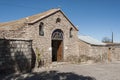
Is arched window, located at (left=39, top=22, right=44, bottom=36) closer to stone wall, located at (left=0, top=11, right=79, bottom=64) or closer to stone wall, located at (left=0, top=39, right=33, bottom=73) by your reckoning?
stone wall, located at (left=0, top=11, right=79, bottom=64)

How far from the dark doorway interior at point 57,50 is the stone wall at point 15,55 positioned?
6.88 meters

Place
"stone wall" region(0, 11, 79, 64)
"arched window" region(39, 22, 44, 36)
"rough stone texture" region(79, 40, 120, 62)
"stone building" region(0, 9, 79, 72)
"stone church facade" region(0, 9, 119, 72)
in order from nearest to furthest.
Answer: "stone church facade" region(0, 9, 119, 72)
"stone building" region(0, 9, 79, 72)
"stone wall" region(0, 11, 79, 64)
"arched window" region(39, 22, 44, 36)
"rough stone texture" region(79, 40, 120, 62)

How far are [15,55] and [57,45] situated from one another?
8.57 m

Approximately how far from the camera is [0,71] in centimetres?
1425

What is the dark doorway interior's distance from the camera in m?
23.0

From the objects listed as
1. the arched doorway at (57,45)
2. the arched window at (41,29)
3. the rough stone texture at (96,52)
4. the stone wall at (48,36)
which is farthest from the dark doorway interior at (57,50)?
the rough stone texture at (96,52)

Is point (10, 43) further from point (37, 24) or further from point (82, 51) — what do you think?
point (82, 51)

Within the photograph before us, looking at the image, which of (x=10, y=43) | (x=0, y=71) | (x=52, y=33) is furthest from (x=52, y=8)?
(x=0, y=71)

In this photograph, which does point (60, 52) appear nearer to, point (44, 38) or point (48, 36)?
point (48, 36)

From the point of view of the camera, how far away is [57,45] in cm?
2328

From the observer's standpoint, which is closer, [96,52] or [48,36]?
[48,36]

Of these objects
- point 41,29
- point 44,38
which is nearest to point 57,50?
point 44,38

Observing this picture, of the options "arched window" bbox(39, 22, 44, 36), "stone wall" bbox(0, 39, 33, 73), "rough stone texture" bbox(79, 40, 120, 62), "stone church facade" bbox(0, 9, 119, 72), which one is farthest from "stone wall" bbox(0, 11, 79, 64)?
"stone wall" bbox(0, 39, 33, 73)

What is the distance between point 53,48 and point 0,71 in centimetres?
993
